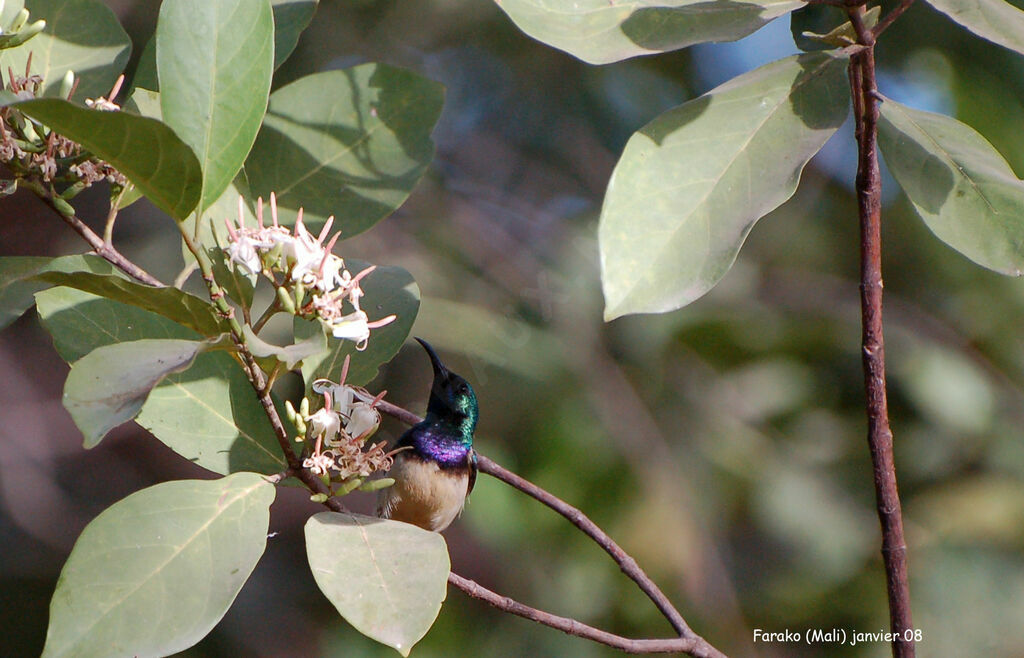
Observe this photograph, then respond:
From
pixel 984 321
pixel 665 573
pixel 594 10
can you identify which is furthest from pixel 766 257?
pixel 594 10

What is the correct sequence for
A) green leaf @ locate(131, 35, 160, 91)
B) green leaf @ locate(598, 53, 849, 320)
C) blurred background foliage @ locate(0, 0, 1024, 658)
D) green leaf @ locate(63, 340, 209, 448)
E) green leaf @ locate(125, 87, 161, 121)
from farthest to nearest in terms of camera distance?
blurred background foliage @ locate(0, 0, 1024, 658), green leaf @ locate(131, 35, 160, 91), green leaf @ locate(125, 87, 161, 121), green leaf @ locate(598, 53, 849, 320), green leaf @ locate(63, 340, 209, 448)

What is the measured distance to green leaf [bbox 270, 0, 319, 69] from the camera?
1.37 m

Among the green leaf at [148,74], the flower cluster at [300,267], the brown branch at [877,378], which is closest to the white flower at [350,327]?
the flower cluster at [300,267]

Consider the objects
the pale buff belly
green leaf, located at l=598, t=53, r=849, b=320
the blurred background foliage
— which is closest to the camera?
green leaf, located at l=598, t=53, r=849, b=320

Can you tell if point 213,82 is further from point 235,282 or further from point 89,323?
point 89,323

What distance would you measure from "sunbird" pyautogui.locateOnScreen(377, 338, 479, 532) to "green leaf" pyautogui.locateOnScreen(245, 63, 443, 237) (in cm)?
64

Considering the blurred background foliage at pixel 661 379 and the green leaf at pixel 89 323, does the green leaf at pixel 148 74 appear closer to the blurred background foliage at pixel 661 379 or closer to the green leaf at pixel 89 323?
the green leaf at pixel 89 323

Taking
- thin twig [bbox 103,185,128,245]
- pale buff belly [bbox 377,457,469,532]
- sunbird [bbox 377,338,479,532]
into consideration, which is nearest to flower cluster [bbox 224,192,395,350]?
thin twig [bbox 103,185,128,245]

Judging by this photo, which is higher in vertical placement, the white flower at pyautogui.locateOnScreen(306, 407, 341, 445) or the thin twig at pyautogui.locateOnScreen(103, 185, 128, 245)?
the thin twig at pyautogui.locateOnScreen(103, 185, 128, 245)

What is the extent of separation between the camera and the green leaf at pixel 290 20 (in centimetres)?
137

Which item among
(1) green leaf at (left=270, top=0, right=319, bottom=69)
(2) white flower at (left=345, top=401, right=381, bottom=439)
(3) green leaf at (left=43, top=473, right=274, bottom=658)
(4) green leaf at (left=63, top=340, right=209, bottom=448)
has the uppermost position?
(1) green leaf at (left=270, top=0, right=319, bottom=69)

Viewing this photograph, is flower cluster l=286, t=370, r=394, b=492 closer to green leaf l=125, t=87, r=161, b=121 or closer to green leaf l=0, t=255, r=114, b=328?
green leaf l=0, t=255, r=114, b=328

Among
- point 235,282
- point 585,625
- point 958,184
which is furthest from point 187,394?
point 958,184

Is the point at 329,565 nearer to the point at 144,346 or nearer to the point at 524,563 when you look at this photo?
the point at 144,346
